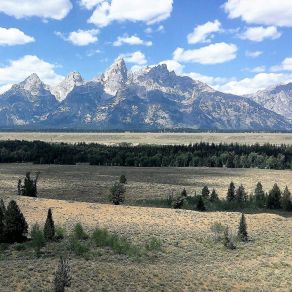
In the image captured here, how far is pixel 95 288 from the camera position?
37.8 m

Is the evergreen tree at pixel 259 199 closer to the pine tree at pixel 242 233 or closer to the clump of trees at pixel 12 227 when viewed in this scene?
the pine tree at pixel 242 233

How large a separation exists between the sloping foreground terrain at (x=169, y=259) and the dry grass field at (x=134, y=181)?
23785 millimetres

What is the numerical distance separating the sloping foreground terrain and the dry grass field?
23.8 m

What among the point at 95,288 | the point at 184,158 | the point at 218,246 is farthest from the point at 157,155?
the point at 95,288

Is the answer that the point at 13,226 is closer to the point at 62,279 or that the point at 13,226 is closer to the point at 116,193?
the point at 62,279

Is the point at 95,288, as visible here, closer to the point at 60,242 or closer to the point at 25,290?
the point at 25,290

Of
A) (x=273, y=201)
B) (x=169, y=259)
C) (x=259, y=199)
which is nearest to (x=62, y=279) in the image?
(x=169, y=259)

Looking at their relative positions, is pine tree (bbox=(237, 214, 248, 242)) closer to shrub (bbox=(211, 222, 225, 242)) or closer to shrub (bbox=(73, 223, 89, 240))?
shrub (bbox=(211, 222, 225, 242))

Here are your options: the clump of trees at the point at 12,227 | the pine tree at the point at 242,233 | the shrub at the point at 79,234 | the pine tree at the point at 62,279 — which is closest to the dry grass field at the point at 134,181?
the pine tree at the point at 242,233

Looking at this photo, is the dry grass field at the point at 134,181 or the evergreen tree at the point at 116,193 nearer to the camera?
the evergreen tree at the point at 116,193

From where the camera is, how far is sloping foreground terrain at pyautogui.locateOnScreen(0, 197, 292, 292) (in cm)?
3978

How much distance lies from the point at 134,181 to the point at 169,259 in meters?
79.6

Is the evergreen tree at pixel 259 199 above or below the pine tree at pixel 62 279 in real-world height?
above

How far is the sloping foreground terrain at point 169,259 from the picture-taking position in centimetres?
3978
